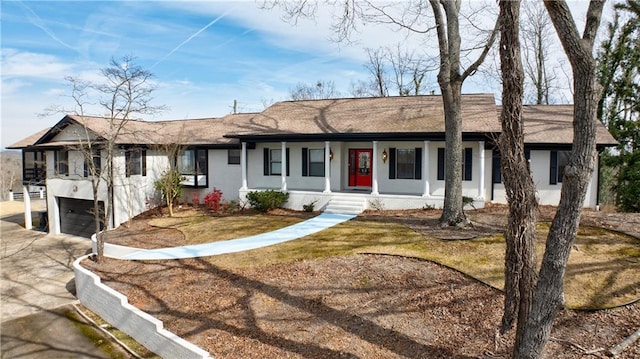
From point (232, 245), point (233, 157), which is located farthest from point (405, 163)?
point (233, 157)

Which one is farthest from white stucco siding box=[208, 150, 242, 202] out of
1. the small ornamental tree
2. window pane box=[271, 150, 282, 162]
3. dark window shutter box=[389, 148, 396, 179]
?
dark window shutter box=[389, 148, 396, 179]

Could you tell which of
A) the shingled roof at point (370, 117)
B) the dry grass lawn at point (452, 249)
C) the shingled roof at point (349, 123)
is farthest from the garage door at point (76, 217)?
the shingled roof at point (370, 117)

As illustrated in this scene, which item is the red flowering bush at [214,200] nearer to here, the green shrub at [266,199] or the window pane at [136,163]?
the green shrub at [266,199]

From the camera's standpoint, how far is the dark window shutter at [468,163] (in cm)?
1548

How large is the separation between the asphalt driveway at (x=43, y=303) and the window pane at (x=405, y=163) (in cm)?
1247

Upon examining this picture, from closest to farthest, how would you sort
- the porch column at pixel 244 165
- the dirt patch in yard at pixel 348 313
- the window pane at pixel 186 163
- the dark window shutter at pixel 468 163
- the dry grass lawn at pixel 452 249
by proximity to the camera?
1. the dirt patch in yard at pixel 348 313
2. the dry grass lawn at pixel 452 249
3. the dark window shutter at pixel 468 163
4. the porch column at pixel 244 165
5. the window pane at pixel 186 163

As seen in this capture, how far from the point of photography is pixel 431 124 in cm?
1529

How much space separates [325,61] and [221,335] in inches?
852

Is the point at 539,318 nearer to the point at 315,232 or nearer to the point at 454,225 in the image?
the point at 454,225

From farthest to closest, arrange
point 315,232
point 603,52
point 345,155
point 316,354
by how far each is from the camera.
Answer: point 603,52
point 345,155
point 315,232
point 316,354

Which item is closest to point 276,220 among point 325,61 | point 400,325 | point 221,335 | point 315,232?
point 315,232

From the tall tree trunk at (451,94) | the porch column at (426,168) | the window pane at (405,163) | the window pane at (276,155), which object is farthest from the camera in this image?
the window pane at (276,155)

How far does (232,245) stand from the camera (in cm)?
1187

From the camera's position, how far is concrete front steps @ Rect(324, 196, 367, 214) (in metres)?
15.3
